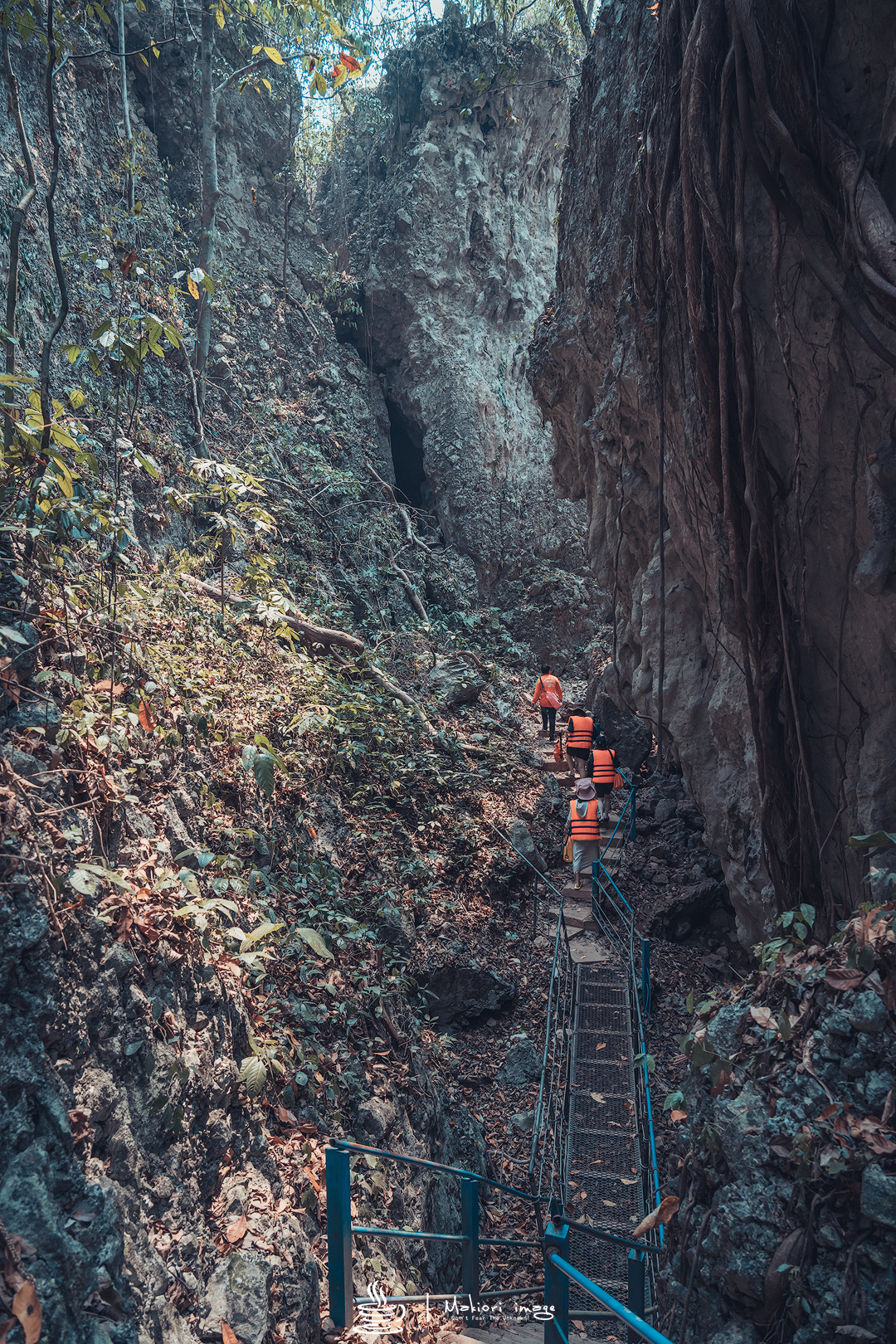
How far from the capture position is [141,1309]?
Answer: 222cm

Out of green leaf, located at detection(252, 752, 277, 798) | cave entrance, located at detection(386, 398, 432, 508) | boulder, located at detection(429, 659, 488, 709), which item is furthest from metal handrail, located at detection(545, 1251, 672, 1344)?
cave entrance, located at detection(386, 398, 432, 508)

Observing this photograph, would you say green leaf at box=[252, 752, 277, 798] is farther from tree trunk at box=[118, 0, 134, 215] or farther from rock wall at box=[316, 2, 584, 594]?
rock wall at box=[316, 2, 584, 594]

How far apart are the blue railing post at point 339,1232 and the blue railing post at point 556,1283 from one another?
2.66ft

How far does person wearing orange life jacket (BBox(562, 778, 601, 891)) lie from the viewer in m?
7.36

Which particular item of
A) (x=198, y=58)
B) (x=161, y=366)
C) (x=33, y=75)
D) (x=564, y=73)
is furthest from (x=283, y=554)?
(x=564, y=73)

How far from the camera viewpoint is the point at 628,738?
427 inches

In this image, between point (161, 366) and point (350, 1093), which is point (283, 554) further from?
point (350, 1093)

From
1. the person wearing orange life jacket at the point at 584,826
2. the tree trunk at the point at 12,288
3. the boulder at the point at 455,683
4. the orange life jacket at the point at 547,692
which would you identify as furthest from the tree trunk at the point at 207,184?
the person wearing orange life jacket at the point at 584,826

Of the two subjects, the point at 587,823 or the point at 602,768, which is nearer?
the point at 587,823

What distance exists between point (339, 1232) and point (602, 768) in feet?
19.6

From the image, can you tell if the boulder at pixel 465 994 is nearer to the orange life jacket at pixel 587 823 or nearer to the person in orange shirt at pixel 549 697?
the orange life jacket at pixel 587 823

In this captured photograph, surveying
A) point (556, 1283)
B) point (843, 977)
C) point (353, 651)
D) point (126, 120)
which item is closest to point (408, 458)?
point (126, 120)

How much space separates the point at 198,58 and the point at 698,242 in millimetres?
12004
